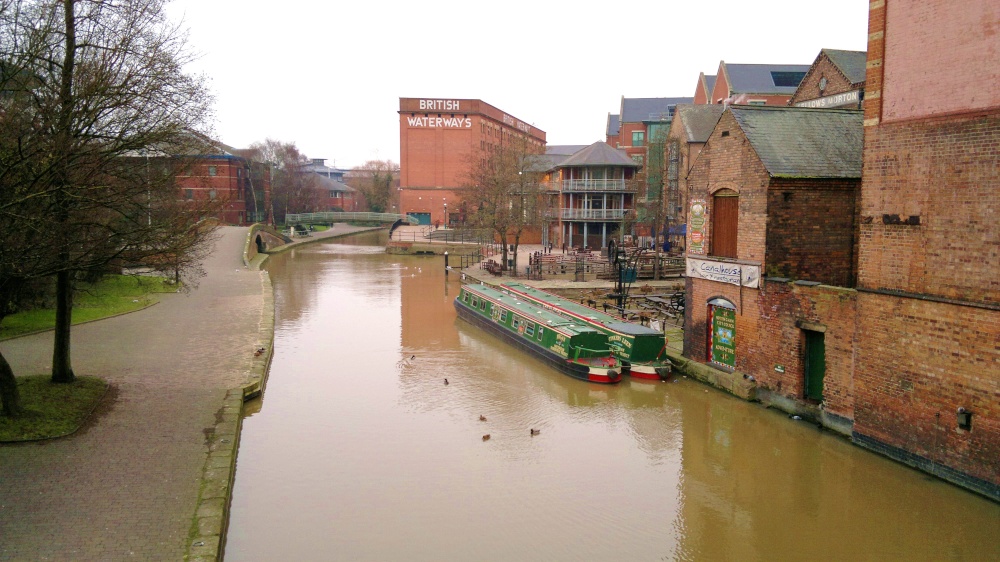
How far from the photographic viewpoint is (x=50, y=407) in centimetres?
1223

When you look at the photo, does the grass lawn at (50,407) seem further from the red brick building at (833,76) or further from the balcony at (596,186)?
the balcony at (596,186)

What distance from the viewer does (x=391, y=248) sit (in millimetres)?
53906

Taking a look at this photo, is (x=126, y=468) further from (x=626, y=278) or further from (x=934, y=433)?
(x=626, y=278)

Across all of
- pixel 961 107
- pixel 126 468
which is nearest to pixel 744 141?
pixel 961 107

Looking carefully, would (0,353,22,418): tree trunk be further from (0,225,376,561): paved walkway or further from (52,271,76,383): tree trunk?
(52,271,76,383): tree trunk

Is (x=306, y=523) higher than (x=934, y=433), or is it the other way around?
(x=934, y=433)

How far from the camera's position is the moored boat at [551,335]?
57.8 feet

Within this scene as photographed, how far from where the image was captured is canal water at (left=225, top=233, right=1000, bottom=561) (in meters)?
9.70

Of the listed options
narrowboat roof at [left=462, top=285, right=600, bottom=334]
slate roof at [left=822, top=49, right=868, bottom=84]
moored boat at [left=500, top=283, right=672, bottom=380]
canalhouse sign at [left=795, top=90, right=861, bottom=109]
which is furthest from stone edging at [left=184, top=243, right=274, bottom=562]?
slate roof at [left=822, top=49, right=868, bottom=84]

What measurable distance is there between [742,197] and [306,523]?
1070 centimetres

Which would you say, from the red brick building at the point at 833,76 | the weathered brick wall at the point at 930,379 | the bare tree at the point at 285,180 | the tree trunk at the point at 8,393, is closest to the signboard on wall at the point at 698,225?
the weathered brick wall at the point at 930,379

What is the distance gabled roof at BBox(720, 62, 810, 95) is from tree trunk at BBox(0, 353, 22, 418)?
4769cm

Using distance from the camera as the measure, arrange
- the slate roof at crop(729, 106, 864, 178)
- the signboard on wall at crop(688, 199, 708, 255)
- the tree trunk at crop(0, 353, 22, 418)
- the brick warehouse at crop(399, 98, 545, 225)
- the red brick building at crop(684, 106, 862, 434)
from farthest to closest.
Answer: the brick warehouse at crop(399, 98, 545, 225) → the signboard on wall at crop(688, 199, 708, 255) → the slate roof at crop(729, 106, 864, 178) → the red brick building at crop(684, 106, 862, 434) → the tree trunk at crop(0, 353, 22, 418)

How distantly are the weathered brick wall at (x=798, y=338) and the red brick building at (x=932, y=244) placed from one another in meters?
0.63
